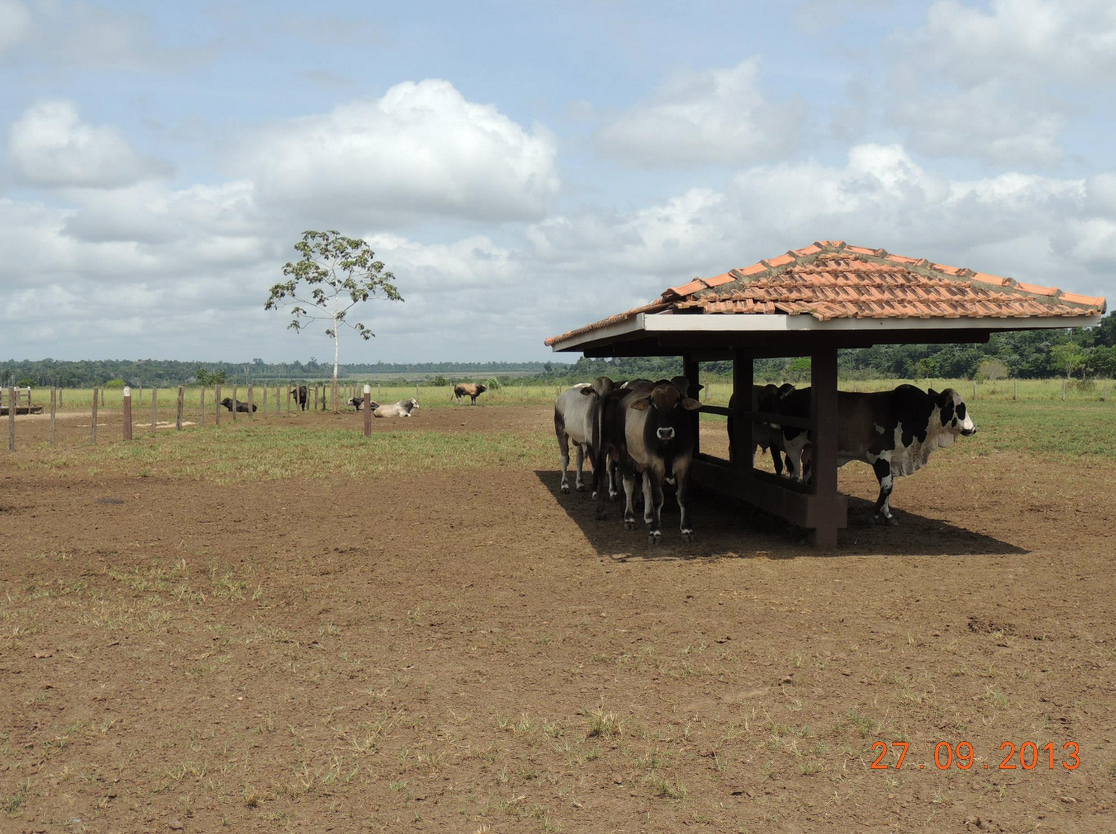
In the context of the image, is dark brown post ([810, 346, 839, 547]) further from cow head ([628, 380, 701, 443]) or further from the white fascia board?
cow head ([628, 380, 701, 443])

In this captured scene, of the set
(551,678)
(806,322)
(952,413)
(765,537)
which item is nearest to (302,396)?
(765,537)

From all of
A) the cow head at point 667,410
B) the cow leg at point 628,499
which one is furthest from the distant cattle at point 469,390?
the cow head at point 667,410

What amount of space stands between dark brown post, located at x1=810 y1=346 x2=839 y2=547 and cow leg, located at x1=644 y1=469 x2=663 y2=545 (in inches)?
61.1

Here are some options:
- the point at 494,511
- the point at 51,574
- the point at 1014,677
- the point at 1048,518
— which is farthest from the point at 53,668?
the point at 1048,518

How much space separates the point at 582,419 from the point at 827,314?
5070mm

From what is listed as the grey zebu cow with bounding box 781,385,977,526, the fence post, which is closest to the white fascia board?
the grey zebu cow with bounding box 781,385,977,526

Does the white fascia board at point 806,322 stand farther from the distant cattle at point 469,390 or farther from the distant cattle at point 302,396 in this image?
the distant cattle at point 469,390

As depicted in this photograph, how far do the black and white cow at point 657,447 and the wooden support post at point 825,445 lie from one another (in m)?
1.23

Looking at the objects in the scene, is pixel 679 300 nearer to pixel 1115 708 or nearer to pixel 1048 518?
pixel 1115 708

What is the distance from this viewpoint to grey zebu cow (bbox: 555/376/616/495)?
11.4 m

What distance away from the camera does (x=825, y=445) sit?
879cm

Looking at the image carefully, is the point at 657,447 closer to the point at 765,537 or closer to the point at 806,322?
the point at 765,537

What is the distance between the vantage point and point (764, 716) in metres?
4.52

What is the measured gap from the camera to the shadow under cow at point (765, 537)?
8.62 meters
